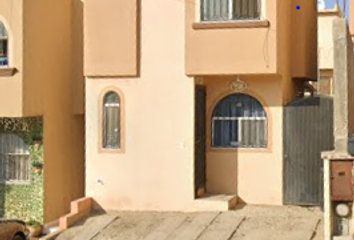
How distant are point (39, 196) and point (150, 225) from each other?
4707mm

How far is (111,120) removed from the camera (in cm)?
1641

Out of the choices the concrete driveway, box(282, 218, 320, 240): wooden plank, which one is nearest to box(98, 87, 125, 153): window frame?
the concrete driveway

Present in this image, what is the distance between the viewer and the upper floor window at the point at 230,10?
1520cm

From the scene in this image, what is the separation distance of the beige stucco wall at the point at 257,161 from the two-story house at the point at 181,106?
0.02 metres

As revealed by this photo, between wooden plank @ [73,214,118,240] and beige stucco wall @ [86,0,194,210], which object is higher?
beige stucco wall @ [86,0,194,210]

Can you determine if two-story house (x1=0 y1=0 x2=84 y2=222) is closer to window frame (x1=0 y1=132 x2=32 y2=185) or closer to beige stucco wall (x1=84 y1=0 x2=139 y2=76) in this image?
window frame (x1=0 y1=132 x2=32 y2=185)

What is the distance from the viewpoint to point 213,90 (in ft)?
54.0

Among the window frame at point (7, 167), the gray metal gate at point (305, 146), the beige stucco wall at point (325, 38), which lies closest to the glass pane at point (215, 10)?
the gray metal gate at point (305, 146)

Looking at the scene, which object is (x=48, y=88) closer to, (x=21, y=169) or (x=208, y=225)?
(x=21, y=169)

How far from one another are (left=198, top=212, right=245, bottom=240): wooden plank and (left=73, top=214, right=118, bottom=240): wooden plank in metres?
2.45

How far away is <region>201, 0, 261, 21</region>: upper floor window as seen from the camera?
15.2 meters

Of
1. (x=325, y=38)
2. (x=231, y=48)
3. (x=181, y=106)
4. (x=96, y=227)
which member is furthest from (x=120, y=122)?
(x=325, y=38)

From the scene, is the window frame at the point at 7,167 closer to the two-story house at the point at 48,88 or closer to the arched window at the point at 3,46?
the two-story house at the point at 48,88

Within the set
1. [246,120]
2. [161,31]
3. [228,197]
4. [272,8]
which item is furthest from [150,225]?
[272,8]
